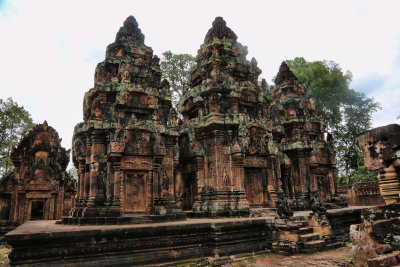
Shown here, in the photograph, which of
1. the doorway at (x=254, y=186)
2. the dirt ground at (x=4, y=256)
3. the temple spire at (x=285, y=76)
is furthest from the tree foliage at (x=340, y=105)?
the dirt ground at (x=4, y=256)

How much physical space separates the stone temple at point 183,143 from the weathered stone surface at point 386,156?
4929 mm

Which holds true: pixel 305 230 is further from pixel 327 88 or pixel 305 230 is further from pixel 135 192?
pixel 327 88

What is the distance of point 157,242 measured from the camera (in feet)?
21.7

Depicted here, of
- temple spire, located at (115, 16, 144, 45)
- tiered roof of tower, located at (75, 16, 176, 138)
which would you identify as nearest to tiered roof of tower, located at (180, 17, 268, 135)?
tiered roof of tower, located at (75, 16, 176, 138)

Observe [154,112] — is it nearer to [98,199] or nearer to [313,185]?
[98,199]

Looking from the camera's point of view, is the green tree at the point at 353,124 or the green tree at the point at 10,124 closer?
the green tree at the point at 10,124

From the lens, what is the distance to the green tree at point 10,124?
21.6 m

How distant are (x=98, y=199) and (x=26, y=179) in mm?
7689

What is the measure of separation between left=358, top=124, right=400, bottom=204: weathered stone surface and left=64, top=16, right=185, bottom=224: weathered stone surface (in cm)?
538

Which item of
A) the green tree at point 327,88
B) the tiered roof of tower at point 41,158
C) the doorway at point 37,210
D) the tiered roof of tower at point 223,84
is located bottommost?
the doorway at point 37,210

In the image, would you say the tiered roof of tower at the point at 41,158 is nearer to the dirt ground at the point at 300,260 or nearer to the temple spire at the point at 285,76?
the dirt ground at the point at 300,260

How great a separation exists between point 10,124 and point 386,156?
2459 centimetres

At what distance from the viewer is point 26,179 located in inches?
530

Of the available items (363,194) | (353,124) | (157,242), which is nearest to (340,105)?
(353,124)
